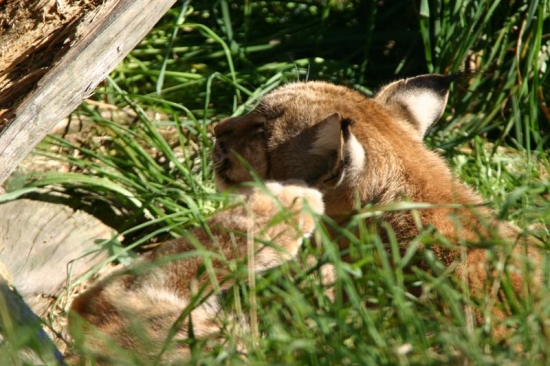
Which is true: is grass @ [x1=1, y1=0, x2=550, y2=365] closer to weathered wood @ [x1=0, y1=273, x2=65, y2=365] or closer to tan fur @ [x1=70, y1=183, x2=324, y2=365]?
tan fur @ [x1=70, y1=183, x2=324, y2=365]

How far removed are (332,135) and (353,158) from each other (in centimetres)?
13

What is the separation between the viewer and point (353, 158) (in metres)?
3.72

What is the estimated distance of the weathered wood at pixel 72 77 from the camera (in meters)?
4.05

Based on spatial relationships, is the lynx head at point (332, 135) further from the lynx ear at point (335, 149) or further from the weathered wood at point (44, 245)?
the weathered wood at point (44, 245)

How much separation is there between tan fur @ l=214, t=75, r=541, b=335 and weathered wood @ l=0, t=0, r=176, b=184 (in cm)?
68

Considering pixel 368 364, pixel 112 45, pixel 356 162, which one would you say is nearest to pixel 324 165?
pixel 356 162

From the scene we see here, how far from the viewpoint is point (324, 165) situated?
3859 millimetres

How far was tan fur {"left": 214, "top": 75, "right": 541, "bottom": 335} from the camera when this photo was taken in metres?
3.67

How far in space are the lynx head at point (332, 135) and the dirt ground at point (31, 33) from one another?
35.1 inches

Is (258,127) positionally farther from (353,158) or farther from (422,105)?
(422,105)

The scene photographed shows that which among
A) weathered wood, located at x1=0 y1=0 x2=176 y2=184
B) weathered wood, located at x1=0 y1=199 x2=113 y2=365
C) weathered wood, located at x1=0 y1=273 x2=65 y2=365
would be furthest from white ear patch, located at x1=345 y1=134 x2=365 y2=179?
weathered wood, located at x1=0 y1=199 x2=113 y2=365

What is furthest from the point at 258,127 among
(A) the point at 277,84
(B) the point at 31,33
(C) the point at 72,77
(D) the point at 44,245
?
(A) the point at 277,84

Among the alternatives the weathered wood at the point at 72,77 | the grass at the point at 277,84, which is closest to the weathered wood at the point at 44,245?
the grass at the point at 277,84

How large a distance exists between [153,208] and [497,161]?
2.24 m
